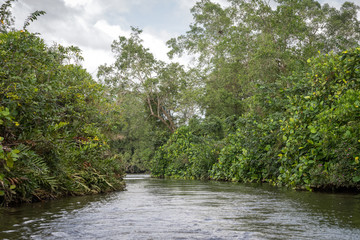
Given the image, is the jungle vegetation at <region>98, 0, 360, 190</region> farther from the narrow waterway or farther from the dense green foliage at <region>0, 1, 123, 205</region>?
the dense green foliage at <region>0, 1, 123, 205</region>

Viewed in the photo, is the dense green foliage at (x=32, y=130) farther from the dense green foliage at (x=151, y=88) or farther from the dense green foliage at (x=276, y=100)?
the dense green foliage at (x=151, y=88)

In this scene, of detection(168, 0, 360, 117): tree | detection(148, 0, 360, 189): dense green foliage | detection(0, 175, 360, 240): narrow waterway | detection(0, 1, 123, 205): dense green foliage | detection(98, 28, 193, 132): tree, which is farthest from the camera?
detection(98, 28, 193, 132): tree

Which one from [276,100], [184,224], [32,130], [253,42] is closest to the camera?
[184,224]

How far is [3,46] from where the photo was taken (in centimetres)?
536

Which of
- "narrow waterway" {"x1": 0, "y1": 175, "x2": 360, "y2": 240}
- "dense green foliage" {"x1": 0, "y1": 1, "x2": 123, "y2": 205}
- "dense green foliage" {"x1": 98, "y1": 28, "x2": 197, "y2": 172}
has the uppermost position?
"dense green foliage" {"x1": 98, "y1": 28, "x2": 197, "y2": 172}

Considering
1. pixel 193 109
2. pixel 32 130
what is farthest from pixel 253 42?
pixel 32 130

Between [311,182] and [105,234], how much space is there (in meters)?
5.59

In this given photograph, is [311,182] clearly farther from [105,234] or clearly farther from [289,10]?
[289,10]

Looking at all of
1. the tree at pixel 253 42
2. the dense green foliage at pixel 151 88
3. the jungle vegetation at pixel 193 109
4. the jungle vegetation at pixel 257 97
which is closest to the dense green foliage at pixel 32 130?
the jungle vegetation at pixel 193 109

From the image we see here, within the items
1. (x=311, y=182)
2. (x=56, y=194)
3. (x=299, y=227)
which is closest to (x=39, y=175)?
(x=56, y=194)

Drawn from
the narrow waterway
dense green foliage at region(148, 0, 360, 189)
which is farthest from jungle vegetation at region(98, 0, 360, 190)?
the narrow waterway

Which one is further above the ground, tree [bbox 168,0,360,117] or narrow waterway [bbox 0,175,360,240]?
tree [bbox 168,0,360,117]

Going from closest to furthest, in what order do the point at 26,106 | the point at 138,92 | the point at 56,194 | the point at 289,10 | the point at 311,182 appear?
the point at 26,106, the point at 56,194, the point at 311,182, the point at 289,10, the point at 138,92

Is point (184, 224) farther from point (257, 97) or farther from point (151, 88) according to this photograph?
point (151, 88)
